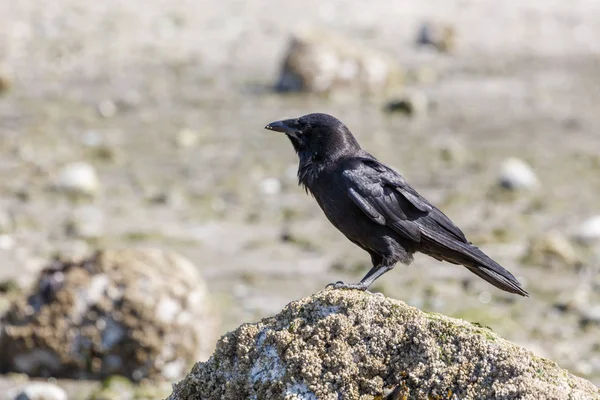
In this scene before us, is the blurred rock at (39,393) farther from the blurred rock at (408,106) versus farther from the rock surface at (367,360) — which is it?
the blurred rock at (408,106)

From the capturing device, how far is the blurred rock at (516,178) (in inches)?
560

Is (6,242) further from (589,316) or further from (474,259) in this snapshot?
(474,259)

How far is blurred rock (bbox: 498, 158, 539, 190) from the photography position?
1422 cm

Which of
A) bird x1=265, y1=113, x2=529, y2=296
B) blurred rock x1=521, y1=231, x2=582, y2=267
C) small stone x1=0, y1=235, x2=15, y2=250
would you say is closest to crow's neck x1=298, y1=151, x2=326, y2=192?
bird x1=265, y1=113, x2=529, y2=296

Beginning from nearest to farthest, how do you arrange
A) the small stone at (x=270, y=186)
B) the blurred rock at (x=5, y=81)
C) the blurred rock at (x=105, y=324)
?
the blurred rock at (x=105, y=324) < the small stone at (x=270, y=186) < the blurred rock at (x=5, y=81)

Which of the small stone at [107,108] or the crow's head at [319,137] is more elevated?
the small stone at [107,108]

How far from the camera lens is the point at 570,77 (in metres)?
20.2

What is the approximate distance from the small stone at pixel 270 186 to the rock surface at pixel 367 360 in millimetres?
9069

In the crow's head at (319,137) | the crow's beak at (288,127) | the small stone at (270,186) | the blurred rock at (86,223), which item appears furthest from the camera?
the small stone at (270,186)

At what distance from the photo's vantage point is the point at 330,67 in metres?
18.6

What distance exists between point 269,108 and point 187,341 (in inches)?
368

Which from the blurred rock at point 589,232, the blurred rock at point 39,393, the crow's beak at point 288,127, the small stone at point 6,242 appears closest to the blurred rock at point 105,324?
the blurred rock at point 39,393

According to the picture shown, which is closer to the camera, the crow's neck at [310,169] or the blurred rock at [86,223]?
the crow's neck at [310,169]

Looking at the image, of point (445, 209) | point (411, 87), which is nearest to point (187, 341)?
point (445, 209)
